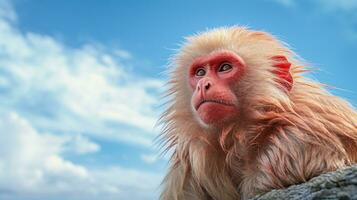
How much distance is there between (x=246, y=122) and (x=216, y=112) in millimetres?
323

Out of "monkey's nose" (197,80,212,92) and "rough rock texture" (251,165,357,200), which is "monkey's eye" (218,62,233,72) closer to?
"monkey's nose" (197,80,212,92)

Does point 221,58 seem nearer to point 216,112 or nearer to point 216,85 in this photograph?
point 216,85

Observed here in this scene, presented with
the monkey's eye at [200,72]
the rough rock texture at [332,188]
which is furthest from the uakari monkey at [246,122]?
the rough rock texture at [332,188]

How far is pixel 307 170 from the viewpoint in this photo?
525cm

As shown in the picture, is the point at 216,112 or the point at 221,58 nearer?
the point at 216,112

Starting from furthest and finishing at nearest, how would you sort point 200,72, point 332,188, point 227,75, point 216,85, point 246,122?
point 200,72
point 227,75
point 216,85
point 246,122
point 332,188

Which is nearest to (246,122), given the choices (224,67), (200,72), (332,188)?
(224,67)

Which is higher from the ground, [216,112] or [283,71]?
[283,71]

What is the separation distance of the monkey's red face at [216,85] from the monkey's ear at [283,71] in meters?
0.39

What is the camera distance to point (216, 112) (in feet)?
19.2

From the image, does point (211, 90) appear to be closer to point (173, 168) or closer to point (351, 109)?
point (173, 168)

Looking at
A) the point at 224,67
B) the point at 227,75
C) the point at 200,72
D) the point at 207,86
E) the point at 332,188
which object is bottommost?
the point at 332,188

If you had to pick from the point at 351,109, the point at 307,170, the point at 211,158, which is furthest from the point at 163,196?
the point at 351,109

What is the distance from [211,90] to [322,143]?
1.23m
